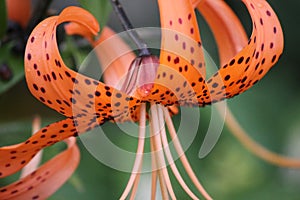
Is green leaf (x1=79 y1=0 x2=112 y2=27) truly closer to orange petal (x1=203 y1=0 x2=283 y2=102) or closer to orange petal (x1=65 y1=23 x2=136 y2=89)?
orange petal (x1=65 y1=23 x2=136 y2=89)

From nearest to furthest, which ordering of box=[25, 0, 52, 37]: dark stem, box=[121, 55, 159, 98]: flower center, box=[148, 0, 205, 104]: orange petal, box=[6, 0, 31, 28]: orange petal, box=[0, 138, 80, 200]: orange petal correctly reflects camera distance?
box=[148, 0, 205, 104]: orange petal < box=[121, 55, 159, 98]: flower center < box=[0, 138, 80, 200]: orange petal < box=[25, 0, 52, 37]: dark stem < box=[6, 0, 31, 28]: orange petal

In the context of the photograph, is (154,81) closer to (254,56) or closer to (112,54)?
(254,56)

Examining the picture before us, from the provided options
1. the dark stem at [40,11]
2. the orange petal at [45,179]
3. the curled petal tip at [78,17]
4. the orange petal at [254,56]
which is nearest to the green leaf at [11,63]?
the dark stem at [40,11]

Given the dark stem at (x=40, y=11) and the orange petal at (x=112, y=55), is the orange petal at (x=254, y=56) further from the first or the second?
the dark stem at (x=40, y=11)

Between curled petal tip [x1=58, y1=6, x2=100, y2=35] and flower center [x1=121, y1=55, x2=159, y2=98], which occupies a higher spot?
curled petal tip [x1=58, y1=6, x2=100, y2=35]

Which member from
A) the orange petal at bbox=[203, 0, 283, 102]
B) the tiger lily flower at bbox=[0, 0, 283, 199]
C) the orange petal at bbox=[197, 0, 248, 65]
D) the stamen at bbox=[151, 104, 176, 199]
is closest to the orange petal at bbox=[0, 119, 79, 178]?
the tiger lily flower at bbox=[0, 0, 283, 199]

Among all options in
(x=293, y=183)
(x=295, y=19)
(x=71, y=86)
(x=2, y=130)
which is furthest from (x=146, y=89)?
(x=295, y=19)
